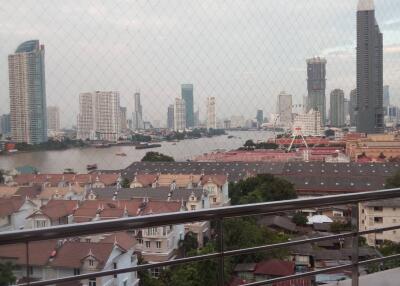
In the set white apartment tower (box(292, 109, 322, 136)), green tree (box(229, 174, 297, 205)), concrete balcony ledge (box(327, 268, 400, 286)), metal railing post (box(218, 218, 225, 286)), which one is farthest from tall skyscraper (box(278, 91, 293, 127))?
metal railing post (box(218, 218, 225, 286))

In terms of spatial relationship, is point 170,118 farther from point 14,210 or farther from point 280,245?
point 280,245

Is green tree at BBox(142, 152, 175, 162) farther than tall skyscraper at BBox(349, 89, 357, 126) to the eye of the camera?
No

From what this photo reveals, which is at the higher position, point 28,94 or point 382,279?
point 28,94

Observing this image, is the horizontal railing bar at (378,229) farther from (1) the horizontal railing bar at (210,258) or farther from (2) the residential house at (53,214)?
(2) the residential house at (53,214)

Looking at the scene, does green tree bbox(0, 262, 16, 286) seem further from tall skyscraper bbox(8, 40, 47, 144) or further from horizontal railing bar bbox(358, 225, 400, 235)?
tall skyscraper bbox(8, 40, 47, 144)

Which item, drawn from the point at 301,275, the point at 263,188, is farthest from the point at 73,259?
the point at 263,188

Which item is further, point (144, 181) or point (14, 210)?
point (144, 181)
